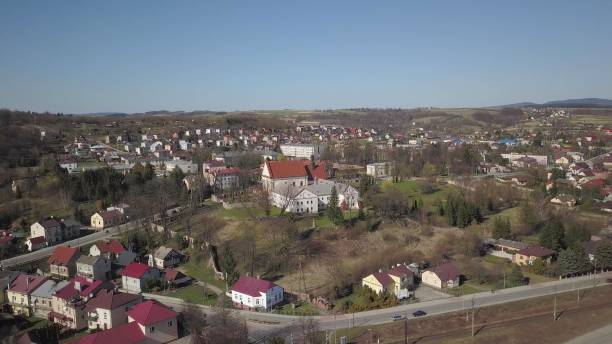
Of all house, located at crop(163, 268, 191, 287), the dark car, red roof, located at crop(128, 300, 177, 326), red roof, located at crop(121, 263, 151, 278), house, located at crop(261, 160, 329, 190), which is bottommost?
the dark car

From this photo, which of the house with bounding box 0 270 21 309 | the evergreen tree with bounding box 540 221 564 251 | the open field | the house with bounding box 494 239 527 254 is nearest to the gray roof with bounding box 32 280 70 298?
the house with bounding box 0 270 21 309

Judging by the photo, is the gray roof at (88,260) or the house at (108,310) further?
the gray roof at (88,260)

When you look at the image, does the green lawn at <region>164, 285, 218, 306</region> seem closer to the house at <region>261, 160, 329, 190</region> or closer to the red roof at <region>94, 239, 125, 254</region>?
the red roof at <region>94, 239, 125, 254</region>

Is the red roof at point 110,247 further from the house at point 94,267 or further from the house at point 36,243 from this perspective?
the house at point 36,243

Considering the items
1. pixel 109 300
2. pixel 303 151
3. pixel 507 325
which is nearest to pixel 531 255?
pixel 507 325

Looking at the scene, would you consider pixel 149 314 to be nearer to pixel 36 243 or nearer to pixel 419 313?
pixel 419 313

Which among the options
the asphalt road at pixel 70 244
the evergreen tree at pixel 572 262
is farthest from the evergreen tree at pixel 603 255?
the asphalt road at pixel 70 244
